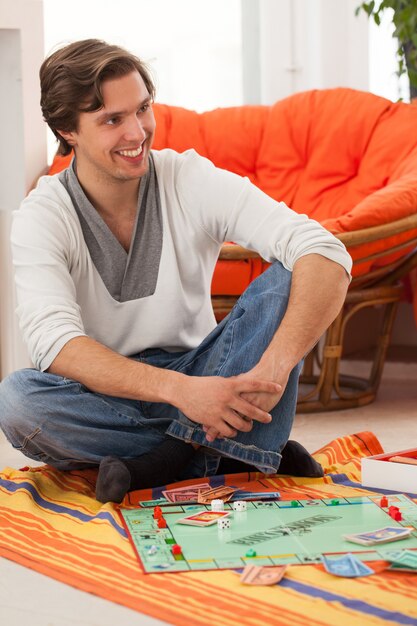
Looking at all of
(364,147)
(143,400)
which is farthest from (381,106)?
(143,400)

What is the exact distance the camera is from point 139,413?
80.2 inches

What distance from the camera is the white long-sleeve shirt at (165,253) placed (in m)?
1.95

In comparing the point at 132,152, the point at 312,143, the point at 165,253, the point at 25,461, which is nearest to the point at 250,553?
the point at 165,253

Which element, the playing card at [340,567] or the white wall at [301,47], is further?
the white wall at [301,47]

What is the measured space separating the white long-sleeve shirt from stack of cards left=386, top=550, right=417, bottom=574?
0.66 meters

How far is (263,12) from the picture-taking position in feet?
13.1

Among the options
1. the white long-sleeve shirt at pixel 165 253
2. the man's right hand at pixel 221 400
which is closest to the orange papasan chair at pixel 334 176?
the white long-sleeve shirt at pixel 165 253

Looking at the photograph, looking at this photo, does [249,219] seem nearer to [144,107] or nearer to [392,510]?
[144,107]

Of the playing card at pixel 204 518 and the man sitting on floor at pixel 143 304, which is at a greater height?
the man sitting on floor at pixel 143 304

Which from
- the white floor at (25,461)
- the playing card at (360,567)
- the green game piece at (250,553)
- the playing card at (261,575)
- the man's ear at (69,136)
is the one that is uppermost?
the man's ear at (69,136)

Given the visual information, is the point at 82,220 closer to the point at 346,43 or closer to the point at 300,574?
the point at 300,574

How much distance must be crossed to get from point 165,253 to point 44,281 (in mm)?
282

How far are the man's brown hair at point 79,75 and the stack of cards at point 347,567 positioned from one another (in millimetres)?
1071

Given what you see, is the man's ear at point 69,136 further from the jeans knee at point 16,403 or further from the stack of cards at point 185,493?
the stack of cards at point 185,493
